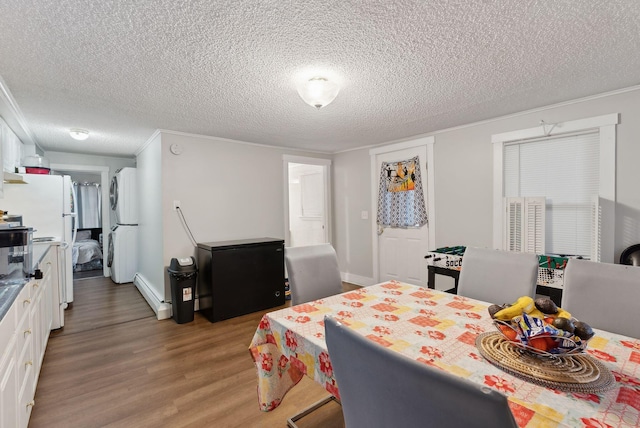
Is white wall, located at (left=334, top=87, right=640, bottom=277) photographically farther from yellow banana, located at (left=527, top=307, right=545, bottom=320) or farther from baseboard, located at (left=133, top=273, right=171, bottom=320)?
baseboard, located at (left=133, top=273, right=171, bottom=320)

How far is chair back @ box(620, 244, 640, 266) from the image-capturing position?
2.43 m

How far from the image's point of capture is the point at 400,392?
2.17ft

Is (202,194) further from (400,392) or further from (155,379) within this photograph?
(400,392)

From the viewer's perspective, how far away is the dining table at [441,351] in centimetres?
80

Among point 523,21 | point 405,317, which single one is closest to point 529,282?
point 405,317

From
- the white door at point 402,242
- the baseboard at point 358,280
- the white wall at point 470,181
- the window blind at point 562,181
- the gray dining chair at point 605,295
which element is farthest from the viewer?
the baseboard at point 358,280

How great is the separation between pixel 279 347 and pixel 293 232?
4523 mm

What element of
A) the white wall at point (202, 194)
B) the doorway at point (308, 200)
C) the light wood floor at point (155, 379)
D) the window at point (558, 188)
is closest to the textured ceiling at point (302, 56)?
the window at point (558, 188)

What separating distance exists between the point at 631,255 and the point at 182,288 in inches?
162

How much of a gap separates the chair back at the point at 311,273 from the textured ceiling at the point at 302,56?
4.08ft

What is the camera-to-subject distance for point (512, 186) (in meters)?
3.25

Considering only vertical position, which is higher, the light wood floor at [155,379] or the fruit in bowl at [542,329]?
the fruit in bowl at [542,329]

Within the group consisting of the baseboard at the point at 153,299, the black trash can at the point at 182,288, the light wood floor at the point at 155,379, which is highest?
the black trash can at the point at 182,288

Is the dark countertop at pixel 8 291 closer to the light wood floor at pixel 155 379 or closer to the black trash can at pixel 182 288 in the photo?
the light wood floor at pixel 155 379
